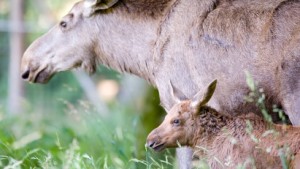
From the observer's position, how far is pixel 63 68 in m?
10.0

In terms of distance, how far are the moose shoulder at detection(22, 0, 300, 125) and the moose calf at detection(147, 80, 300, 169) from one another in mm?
409

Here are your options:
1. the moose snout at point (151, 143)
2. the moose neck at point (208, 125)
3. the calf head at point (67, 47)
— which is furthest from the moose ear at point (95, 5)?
the moose snout at point (151, 143)

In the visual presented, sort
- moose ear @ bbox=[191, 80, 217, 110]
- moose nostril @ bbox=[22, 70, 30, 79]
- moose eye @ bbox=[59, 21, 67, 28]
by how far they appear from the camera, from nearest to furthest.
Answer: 1. moose ear @ bbox=[191, 80, 217, 110]
2. moose eye @ bbox=[59, 21, 67, 28]
3. moose nostril @ bbox=[22, 70, 30, 79]

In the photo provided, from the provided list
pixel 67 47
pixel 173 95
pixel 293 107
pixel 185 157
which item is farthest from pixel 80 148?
pixel 293 107

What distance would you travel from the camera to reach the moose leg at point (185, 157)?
924cm

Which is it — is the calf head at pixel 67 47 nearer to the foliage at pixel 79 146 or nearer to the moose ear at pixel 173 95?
the foliage at pixel 79 146

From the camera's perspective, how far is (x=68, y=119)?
17.3 m

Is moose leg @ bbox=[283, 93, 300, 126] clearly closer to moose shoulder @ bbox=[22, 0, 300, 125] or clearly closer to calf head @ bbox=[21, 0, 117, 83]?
moose shoulder @ bbox=[22, 0, 300, 125]

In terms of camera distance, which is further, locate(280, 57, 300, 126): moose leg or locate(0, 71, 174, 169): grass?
locate(0, 71, 174, 169): grass

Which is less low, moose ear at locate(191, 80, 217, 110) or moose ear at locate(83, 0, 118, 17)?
moose ear at locate(83, 0, 118, 17)

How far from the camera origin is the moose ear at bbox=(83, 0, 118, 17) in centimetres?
968

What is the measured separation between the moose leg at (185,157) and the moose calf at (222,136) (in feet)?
2.70

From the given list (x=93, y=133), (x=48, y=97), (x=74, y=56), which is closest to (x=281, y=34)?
(x=74, y=56)

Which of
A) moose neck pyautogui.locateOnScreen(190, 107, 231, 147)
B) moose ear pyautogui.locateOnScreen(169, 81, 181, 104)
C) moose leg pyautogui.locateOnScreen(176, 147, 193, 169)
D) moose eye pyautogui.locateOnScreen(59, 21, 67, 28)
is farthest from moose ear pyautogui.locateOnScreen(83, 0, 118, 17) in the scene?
moose neck pyautogui.locateOnScreen(190, 107, 231, 147)
